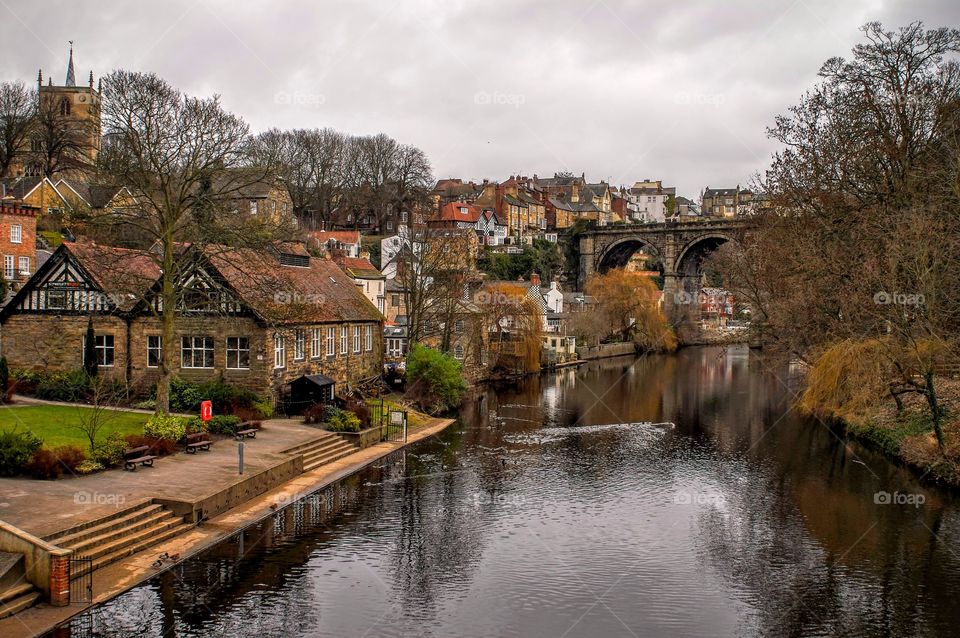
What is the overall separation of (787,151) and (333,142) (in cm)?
6528

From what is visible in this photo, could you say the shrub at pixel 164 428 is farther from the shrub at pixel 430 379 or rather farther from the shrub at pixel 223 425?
the shrub at pixel 430 379

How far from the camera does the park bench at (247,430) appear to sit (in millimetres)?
26078

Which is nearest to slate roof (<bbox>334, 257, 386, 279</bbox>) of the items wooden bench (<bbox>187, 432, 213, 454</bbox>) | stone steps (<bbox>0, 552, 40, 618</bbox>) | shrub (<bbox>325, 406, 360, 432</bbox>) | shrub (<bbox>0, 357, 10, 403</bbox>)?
shrub (<bbox>325, 406, 360, 432</bbox>)

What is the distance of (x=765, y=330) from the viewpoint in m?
43.7

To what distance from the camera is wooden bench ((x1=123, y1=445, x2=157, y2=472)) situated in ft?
68.4

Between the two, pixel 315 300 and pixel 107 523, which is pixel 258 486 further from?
pixel 315 300

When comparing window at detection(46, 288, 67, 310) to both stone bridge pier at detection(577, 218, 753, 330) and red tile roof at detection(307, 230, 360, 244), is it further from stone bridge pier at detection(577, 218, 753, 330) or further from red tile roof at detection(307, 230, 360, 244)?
stone bridge pier at detection(577, 218, 753, 330)

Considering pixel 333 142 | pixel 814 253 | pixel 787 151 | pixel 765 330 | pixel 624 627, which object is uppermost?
pixel 333 142

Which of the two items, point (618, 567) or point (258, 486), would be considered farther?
point (258, 486)

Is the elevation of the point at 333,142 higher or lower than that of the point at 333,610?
higher

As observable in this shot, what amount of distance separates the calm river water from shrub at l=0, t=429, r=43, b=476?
19.7 feet

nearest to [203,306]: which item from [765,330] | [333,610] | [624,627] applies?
[333,610]

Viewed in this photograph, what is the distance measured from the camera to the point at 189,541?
17.5m

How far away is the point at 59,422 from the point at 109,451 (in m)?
5.37
